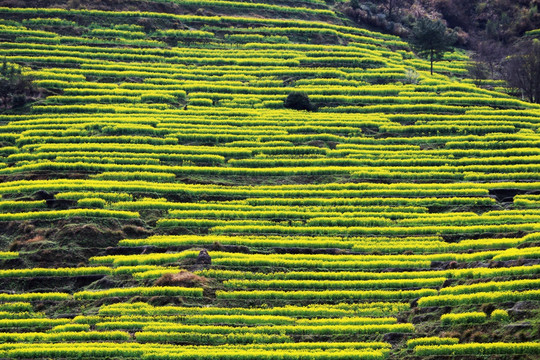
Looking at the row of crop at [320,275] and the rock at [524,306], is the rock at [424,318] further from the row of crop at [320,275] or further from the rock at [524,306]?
the row of crop at [320,275]

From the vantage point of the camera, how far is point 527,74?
6344 cm

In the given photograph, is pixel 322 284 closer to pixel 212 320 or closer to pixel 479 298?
pixel 212 320

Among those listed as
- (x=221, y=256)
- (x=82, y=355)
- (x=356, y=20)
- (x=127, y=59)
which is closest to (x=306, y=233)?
(x=221, y=256)

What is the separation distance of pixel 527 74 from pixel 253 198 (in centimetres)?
3371

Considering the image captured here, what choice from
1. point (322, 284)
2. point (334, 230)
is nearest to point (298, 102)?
point (334, 230)

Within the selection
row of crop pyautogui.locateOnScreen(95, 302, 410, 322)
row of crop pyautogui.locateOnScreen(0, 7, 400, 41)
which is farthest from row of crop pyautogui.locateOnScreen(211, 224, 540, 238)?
row of crop pyautogui.locateOnScreen(0, 7, 400, 41)

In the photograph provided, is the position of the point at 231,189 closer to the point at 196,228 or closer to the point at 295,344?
the point at 196,228

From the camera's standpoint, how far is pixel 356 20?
81375 mm

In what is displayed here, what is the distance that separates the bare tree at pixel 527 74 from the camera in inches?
2463

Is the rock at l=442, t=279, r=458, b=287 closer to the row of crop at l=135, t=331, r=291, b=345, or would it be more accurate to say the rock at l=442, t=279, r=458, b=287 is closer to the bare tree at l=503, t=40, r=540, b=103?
the row of crop at l=135, t=331, r=291, b=345

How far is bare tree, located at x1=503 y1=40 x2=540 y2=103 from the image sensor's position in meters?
62.6

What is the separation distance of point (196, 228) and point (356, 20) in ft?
162

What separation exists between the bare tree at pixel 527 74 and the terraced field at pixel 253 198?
269cm

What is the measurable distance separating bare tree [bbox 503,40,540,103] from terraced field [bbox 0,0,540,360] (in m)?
2.69
